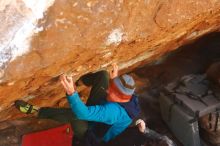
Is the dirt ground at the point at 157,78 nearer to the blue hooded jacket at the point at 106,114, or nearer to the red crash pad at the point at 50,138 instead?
the red crash pad at the point at 50,138

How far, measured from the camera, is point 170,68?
597cm

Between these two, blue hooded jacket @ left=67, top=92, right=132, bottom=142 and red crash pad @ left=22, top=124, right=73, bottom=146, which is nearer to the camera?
blue hooded jacket @ left=67, top=92, right=132, bottom=142

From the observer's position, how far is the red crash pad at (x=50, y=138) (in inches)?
182

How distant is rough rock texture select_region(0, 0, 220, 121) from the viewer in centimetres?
279

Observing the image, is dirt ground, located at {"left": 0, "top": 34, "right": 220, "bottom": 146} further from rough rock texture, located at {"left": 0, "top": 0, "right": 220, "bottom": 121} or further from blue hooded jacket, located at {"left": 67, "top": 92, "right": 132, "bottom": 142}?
blue hooded jacket, located at {"left": 67, "top": 92, "right": 132, "bottom": 142}

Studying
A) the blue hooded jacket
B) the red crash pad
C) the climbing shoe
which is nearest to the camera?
the blue hooded jacket

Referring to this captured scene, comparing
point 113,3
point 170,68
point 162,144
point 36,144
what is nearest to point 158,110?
point 170,68

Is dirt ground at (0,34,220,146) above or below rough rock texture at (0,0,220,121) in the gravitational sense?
below

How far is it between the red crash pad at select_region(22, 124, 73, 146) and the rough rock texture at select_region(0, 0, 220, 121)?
3.27 feet

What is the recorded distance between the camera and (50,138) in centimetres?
473

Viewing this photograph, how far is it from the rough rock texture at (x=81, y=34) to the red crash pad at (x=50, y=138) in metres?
1.00

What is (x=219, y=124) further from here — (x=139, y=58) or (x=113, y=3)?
(x=113, y=3)

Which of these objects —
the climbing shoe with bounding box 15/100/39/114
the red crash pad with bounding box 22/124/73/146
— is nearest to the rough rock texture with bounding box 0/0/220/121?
the climbing shoe with bounding box 15/100/39/114

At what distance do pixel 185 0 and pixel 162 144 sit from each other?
185 cm
